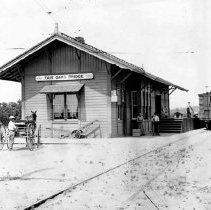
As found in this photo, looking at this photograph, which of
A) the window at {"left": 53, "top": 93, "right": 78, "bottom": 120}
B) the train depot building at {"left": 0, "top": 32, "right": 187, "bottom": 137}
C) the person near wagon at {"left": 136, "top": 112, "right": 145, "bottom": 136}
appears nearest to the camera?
the train depot building at {"left": 0, "top": 32, "right": 187, "bottom": 137}

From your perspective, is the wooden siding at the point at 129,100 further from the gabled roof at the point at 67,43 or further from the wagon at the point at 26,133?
the wagon at the point at 26,133

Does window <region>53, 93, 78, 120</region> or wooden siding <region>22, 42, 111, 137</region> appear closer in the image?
wooden siding <region>22, 42, 111, 137</region>

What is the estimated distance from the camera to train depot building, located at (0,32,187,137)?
22.7 m

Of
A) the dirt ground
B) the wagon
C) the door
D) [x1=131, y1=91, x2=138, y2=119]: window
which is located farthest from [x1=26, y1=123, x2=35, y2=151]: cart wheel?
the door

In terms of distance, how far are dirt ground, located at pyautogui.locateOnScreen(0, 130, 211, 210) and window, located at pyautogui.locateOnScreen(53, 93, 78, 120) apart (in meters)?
8.86

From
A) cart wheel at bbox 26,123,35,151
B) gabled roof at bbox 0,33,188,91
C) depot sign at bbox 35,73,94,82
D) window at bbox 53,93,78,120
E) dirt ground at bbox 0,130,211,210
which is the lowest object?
dirt ground at bbox 0,130,211,210

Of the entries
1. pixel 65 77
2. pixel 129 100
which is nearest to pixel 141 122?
pixel 129 100

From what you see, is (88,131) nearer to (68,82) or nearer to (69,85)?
(69,85)

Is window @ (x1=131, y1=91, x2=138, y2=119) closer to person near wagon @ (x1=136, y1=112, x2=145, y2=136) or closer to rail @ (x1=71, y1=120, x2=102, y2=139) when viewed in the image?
person near wagon @ (x1=136, y1=112, x2=145, y2=136)

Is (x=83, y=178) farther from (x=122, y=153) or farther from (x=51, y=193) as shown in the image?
(x=122, y=153)

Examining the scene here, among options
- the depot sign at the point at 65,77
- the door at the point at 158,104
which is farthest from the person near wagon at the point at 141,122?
the door at the point at 158,104

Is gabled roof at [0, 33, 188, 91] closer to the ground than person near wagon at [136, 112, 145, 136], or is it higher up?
higher up

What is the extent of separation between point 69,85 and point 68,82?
0.79 feet

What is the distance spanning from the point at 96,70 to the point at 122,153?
8.71 metres
